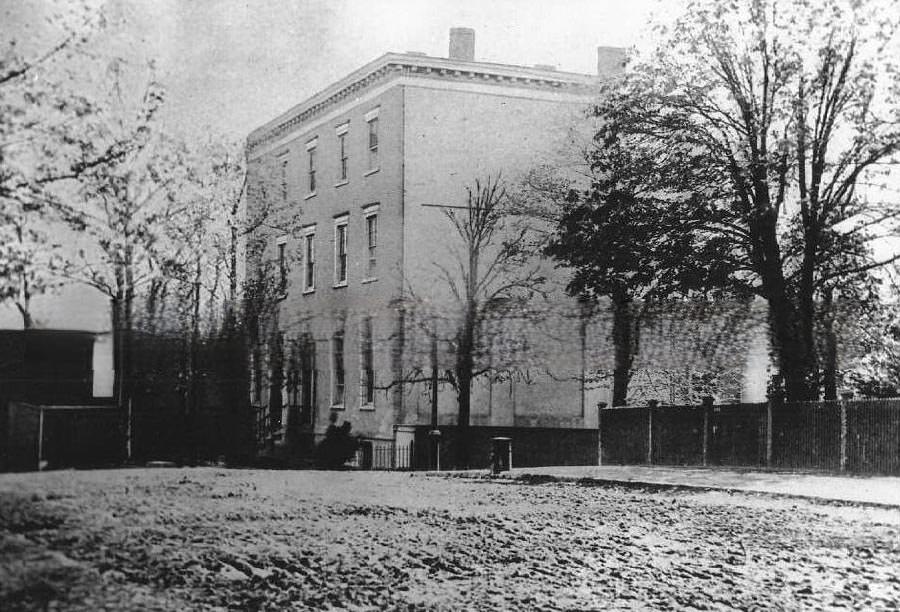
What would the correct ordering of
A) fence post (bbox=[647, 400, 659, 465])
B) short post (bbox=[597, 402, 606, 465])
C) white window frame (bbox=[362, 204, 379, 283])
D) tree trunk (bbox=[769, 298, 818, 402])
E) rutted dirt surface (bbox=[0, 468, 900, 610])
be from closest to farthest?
rutted dirt surface (bbox=[0, 468, 900, 610])
white window frame (bbox=[362, 204, 379, 283])
short post (bbox=[597, 402, 606, 465])
tree trunk (bbox=[769, 298, 818, 402])
fence post (bbox=[647, 400, 659, 465])

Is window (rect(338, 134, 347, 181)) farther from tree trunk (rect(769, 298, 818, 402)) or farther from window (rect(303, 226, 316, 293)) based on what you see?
tree trunk (rect(769, 298, 818, 402))

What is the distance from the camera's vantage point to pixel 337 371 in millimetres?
3311

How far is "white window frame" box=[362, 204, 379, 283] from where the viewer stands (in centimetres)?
333

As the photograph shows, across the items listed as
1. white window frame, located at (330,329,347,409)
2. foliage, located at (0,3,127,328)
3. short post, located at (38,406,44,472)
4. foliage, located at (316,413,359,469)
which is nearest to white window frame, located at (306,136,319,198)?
white window frame, located at (330,329,347,409)

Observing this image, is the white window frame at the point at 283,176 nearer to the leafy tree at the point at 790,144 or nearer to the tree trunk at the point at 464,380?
the tree trunk at the point at 464,380

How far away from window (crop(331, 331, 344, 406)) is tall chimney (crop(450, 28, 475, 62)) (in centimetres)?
117

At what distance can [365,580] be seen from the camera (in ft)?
10.6

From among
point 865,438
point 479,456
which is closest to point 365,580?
point 479,456

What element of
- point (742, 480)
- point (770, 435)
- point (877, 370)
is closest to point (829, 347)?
point (877, 370)

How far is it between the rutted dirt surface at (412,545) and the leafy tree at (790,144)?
77cm

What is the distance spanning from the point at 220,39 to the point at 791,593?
3072mm

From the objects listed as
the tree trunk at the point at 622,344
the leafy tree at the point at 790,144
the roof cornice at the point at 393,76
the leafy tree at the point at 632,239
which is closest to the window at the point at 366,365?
the roof cornice at the point at 393,76

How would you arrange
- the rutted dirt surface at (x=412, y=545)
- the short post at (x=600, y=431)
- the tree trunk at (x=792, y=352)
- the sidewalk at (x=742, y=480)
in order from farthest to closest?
the tree trunk at (x=792, y=352)
the sidewalk at (x=742, y=480)
the short post at (x=600, y=431)
the rutted dirt surface at (x=412, y=545)

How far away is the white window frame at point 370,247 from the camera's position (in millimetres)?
3332
